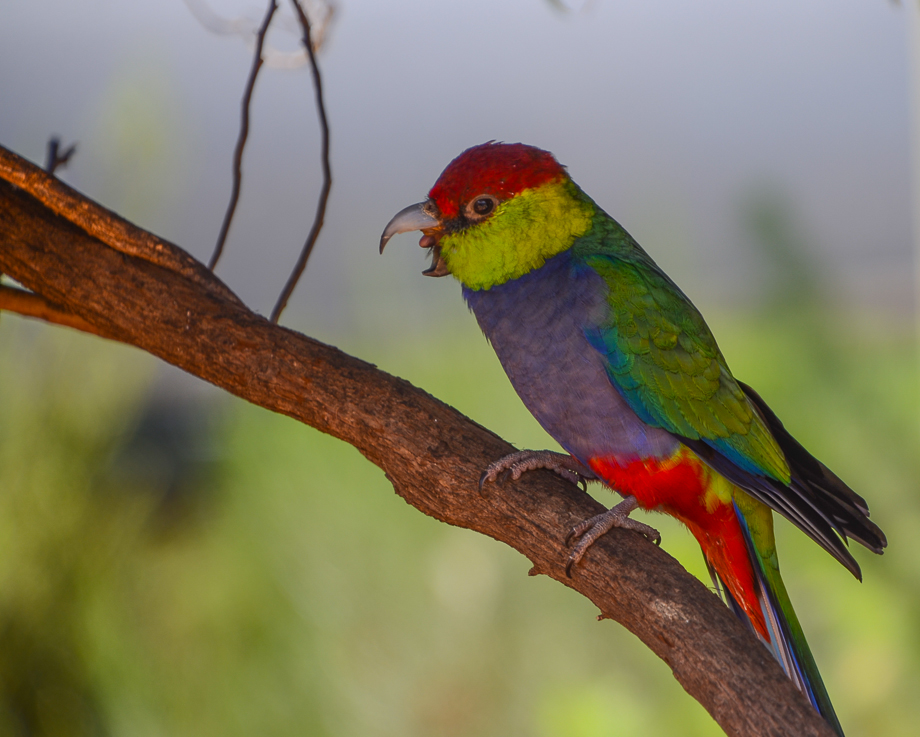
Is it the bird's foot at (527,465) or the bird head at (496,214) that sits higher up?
the bird head at (496,214)

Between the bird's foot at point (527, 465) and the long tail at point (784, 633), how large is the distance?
25 cm

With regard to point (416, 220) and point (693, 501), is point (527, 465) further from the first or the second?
point (416, 220)

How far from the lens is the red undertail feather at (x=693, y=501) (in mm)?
1101

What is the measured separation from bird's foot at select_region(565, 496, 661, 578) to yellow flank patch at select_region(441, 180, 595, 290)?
382 mm

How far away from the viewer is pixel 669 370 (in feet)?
3.57

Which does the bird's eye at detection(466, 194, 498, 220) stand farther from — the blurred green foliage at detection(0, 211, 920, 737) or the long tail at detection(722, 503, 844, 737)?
the blurred green foliage at detection(0, 211, 920, 737)

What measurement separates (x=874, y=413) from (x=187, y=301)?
1.89 metres

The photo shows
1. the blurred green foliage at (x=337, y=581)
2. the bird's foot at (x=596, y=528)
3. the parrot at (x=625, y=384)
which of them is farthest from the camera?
the blurred green foliage at (x=337, y=581)

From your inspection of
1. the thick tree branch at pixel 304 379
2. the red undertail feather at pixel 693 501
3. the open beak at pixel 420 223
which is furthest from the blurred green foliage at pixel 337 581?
the open beak at pixel 420 223

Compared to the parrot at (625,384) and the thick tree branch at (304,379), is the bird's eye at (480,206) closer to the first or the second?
the parrot at (625,384)

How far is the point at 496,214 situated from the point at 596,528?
49 centimetres

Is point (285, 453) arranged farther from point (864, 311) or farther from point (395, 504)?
point (864, 311)

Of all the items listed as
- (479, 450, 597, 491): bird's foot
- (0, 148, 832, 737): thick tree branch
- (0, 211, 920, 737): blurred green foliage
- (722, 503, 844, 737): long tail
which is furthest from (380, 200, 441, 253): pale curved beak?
(0, 211, 920, 737): blurred green foliage

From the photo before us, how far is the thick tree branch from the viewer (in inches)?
38.1
